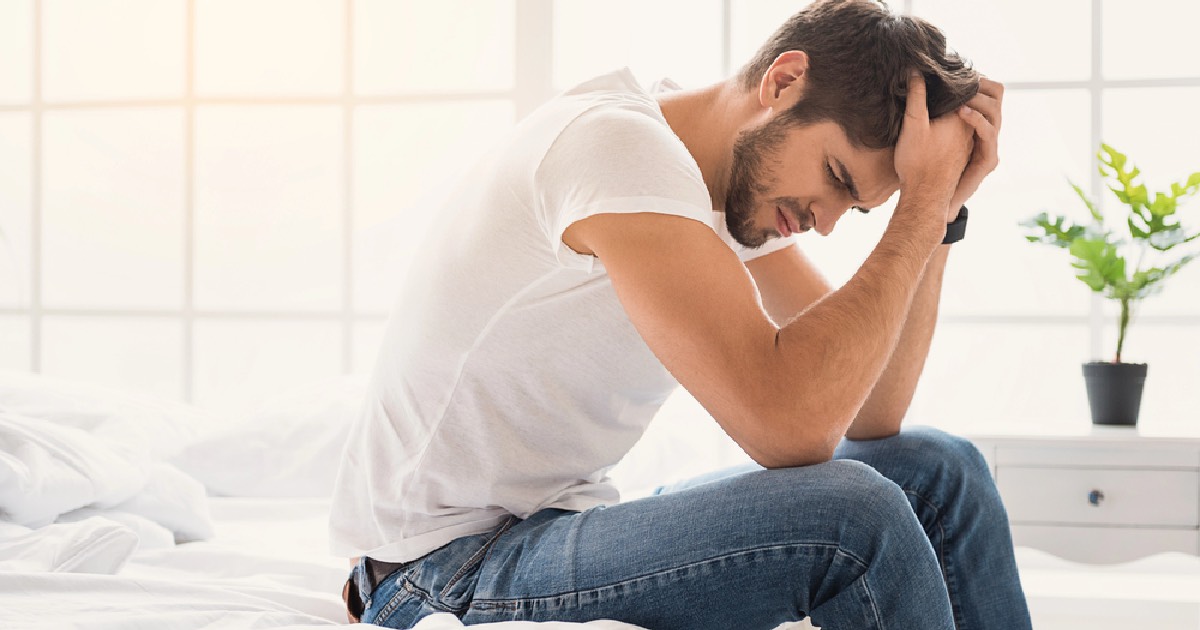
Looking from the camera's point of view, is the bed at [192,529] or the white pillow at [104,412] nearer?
the bed at [192,529]

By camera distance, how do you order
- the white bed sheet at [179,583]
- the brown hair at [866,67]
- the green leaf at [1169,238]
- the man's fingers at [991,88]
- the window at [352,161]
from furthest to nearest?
the window at [352,161]
the green leaf at [1169,238]
the man's fingers at [991,88]
the brown hair at [866,67]
the white bed sheet at [179,583]

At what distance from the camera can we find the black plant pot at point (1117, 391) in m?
2.27

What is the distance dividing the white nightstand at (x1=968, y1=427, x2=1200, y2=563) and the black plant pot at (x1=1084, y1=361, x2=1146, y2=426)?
0.14m

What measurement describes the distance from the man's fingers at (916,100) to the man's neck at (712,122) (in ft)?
0.59

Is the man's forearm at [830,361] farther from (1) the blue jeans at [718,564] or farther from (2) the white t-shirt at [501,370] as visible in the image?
(2) the white t-shirt at [501,370]

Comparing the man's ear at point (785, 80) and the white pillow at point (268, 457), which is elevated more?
the man's ear at point (785, 80)

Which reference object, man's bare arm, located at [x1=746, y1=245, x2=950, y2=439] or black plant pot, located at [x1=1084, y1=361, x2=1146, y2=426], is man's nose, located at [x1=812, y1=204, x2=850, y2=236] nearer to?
man's bare arm, located at [x1=746, y1=245, x2=950, y2=439]

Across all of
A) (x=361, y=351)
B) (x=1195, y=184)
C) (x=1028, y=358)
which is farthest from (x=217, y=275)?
(x=1195, y=184)

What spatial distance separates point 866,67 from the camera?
3.87 ft

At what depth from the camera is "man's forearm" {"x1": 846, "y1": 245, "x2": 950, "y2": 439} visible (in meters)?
1.33

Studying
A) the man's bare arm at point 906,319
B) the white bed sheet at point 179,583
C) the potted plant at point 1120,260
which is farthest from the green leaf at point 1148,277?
the white bed sheet at point 179,583

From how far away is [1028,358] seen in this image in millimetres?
2779

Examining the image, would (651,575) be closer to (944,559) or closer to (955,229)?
(944,559)

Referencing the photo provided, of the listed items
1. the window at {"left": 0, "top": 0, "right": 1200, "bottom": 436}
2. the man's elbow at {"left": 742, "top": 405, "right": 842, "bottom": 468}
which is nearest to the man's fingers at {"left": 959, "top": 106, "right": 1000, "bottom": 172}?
the man's elbow at {"left": 742, "top": 405, "right": 842, "bottom": 468}
